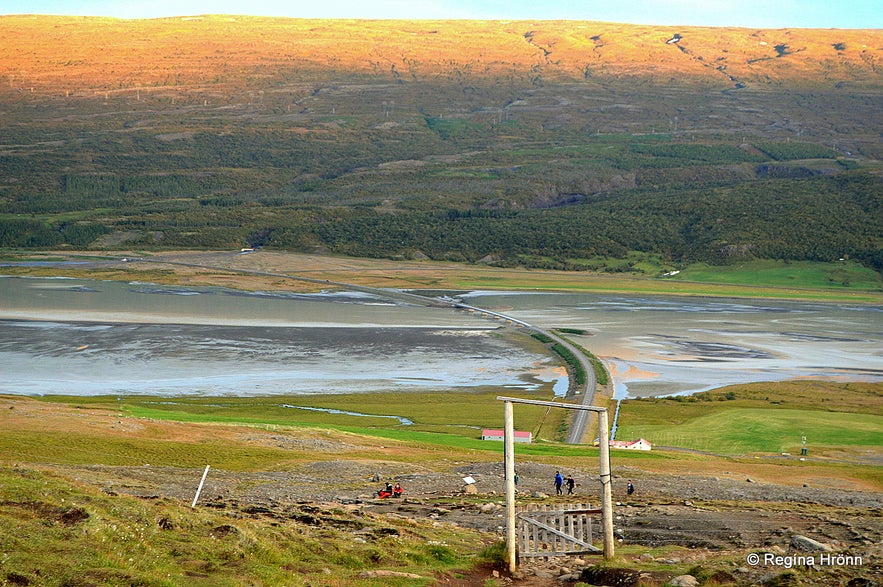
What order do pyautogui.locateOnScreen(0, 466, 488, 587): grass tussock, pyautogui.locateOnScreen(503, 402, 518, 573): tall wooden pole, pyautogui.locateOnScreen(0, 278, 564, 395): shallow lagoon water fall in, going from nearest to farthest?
pyautogui.locateOnScreen(0, 466, 488, 587): grass tussock → pyautogui.locateOnScreen(503, 402, 518, 573): tall wooden pole → pyautogui.locateOnScreen(0, 278, 564, 395): shallow lagoon water

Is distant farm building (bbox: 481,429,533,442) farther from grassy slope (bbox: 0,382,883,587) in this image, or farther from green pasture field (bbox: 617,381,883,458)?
green pasture field (bbox: 617,381,883,458)

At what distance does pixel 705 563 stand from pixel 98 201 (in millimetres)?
192110

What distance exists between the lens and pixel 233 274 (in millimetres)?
125938

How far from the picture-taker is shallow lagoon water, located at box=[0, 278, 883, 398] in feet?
203

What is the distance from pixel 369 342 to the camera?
76.8 m

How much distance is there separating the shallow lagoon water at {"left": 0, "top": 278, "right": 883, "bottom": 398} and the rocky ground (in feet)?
88.3

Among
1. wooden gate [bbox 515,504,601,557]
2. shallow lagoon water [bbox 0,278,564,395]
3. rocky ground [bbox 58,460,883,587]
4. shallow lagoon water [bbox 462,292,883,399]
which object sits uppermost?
wooden gate [bbox 515,504,601,557]

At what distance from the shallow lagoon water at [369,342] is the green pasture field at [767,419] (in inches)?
172

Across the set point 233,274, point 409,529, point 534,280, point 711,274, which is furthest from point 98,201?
point 409,529

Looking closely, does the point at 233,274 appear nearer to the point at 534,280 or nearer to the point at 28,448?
the point at 534,280

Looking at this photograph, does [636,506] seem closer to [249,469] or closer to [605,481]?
[605,481]

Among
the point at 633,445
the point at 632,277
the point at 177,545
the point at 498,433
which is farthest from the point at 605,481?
the point at 632,277

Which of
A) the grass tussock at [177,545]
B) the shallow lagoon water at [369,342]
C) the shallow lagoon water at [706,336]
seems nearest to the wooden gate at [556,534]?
the grass tussock at [177,545]

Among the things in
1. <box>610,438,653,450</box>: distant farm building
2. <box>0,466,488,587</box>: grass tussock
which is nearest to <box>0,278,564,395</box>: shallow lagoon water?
<box>610,438,653,450</box>: distant farm building
